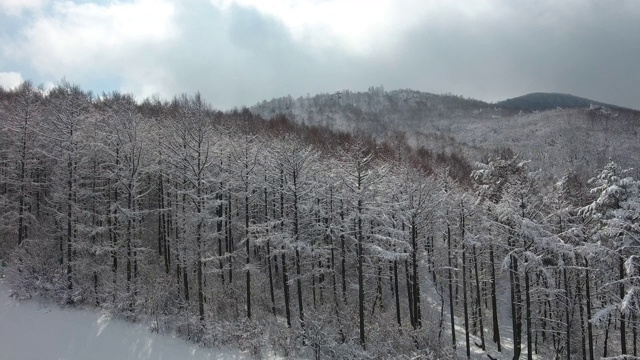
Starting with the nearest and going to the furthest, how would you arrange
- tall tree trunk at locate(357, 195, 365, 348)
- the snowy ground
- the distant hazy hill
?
the snowy ground < tall tree trunk at locate(357, 195, 365, 348) < the distant hazy hill

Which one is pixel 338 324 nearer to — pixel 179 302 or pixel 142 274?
pixel 179 302

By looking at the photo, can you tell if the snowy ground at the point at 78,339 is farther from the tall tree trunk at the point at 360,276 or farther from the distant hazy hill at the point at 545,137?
the distant hazy hill at the point at 545,137

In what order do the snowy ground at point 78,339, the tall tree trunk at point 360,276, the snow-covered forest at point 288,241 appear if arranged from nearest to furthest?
the snowy ground at point 78,339, the snow-covered forest at point 288,241, the tall tree trunk at point 360,276

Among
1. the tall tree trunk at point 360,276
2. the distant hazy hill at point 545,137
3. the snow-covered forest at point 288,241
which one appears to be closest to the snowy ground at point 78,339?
the snow-covered forest at point 288,241

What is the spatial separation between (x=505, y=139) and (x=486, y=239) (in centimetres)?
16361

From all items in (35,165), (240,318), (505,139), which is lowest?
(240,318)

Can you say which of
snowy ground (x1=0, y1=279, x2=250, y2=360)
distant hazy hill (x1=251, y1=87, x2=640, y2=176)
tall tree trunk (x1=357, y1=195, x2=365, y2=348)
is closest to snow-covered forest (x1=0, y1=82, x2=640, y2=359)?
tall tree trunk (x1=357, y1=195, x2=365, y2=348)

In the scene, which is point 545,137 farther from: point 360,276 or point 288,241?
point 288,241

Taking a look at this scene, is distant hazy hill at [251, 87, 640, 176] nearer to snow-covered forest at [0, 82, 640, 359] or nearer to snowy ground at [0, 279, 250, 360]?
snow-covered forest at [0, 82, 640, 359]

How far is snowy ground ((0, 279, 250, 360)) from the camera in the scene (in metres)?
19.6

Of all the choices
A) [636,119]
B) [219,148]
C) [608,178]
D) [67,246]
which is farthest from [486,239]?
[636,119]

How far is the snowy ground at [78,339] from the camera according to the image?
1958cm

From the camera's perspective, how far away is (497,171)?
33781mm

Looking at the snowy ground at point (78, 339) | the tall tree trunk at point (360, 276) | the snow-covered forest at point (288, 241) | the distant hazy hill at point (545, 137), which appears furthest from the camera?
the distant hazy hill at point (545, 137)
